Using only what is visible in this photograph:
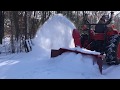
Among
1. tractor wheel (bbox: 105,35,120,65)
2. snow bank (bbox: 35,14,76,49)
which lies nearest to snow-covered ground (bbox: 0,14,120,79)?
snow bank (bbox: 35,14,76,49)

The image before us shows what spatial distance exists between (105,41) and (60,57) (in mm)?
1588

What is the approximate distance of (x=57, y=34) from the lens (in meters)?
9.24

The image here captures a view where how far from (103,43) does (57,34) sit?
2.02 meters

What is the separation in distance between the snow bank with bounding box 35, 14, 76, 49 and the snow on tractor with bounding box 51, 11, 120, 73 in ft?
2.55

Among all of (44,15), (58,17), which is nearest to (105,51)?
(58,17)

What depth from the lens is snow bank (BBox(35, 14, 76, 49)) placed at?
8977 millimetres

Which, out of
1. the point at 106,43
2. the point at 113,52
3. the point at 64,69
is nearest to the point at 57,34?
the point at 106,43

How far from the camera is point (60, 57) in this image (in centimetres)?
696

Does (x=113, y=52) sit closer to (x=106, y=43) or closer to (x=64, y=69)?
(x=106, y=43)

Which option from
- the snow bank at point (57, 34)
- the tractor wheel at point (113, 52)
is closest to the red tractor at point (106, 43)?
the tractor wheel at point (113, 52)

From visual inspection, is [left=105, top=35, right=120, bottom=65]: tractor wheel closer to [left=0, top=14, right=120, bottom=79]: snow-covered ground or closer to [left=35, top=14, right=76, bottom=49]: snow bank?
[left=0, top=14, right=120, bottom=79]: snow-covered ground

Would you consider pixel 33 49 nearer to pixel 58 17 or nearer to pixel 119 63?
pixel 58 17

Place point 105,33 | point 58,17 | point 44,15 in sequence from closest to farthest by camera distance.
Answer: point 105,33
point 58,17
point 44,15
